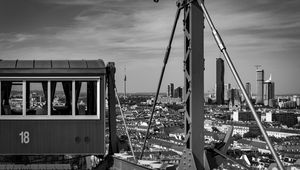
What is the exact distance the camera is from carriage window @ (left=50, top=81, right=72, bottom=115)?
33.8ft

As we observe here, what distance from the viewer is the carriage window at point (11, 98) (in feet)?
33.3

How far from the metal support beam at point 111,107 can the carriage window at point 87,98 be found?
442 mm

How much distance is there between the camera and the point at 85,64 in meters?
10.6

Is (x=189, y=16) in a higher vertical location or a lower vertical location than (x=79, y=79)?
higher

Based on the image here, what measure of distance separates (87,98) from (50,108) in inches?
35.7

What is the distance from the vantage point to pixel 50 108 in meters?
10.2

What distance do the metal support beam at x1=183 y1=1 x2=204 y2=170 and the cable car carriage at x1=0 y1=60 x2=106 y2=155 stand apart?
349 cm

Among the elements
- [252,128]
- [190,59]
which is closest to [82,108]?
[190,59]

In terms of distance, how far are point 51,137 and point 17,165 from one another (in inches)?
38.9

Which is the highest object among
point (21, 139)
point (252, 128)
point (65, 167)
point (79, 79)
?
point (79, 79)

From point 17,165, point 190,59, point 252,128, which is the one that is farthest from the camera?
point 252,128

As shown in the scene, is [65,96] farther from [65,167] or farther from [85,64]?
[65,167]

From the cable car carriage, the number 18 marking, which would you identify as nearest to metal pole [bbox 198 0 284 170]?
the cable car carriage

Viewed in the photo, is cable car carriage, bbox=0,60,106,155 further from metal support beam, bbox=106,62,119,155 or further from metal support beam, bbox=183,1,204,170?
metal support beam, bbox=183,1,204,170
